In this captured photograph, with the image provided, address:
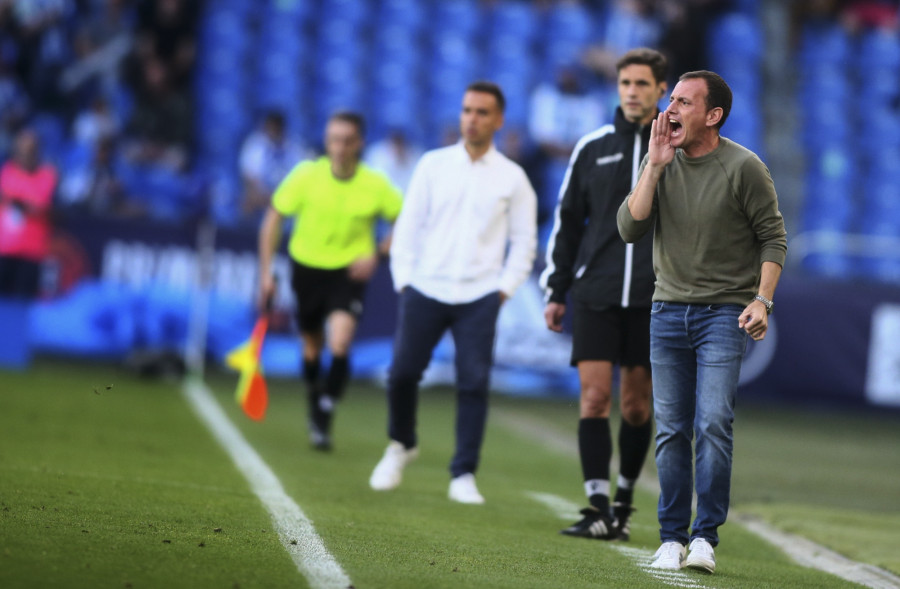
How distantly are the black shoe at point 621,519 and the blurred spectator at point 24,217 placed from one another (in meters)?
9.08

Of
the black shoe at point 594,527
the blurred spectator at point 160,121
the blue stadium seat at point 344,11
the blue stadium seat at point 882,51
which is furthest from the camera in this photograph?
the blue stadium seat at point 882,51

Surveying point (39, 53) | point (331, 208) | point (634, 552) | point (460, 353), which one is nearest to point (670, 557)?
point (634, 552)

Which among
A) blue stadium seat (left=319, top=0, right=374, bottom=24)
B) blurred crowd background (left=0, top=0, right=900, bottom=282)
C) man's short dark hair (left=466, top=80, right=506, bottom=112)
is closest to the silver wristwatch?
man's short dark hair (left=466, top=80, right=506, bottom=112)

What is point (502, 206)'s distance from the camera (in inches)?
283

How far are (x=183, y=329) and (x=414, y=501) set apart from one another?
27.4 ft

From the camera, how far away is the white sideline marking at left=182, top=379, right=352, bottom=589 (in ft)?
13.9

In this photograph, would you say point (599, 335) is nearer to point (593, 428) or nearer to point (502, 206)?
point (593, 428)

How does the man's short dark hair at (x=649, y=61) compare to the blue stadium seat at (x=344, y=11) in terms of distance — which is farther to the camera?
the blue stadium seat at (x=344, y=11)

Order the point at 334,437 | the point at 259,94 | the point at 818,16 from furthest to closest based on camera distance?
the point at 818,16
the point at 259,94
the point at 334,437

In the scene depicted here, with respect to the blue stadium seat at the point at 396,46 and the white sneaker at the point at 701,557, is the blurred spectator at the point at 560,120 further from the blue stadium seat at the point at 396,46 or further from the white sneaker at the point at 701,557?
the white sneaker at the point at 701,557

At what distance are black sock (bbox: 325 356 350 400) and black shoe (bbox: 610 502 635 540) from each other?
3.49m

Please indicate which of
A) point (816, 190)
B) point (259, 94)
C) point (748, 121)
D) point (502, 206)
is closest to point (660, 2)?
point (748, 121)

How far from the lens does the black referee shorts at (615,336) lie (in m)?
6.01

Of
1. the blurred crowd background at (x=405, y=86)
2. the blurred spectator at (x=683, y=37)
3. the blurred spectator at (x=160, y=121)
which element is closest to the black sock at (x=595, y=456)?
the blurred crowd background at (x=405, y=86)
